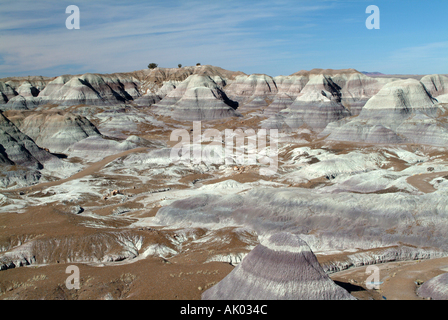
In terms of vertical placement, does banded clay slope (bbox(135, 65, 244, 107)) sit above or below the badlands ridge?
above

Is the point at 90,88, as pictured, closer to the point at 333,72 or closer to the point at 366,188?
the point at 333,72

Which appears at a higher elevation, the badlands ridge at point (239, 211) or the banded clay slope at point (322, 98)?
the banded clay slope at point (322, 98)

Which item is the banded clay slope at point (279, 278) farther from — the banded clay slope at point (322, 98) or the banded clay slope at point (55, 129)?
the banded clay slope at point (322, 98)

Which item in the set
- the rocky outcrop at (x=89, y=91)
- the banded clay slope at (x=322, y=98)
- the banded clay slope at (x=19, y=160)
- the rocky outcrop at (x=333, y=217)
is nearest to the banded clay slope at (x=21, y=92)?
the rocky outcrop at (x=89, y=91)

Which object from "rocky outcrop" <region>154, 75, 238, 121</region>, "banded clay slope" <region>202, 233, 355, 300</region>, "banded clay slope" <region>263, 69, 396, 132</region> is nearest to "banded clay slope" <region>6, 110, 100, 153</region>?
"rocky outcrop" <region>154, 75, 238, 121</region>

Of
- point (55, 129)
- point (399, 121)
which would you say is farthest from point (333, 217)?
point (55, 129)

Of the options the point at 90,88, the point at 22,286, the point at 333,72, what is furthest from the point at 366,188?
the point at 90,88

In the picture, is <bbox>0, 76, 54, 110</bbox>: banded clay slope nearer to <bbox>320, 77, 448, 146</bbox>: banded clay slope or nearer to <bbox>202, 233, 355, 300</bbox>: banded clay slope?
<bbox>320, 77, 448, 146</bbox>: banded clay slope
